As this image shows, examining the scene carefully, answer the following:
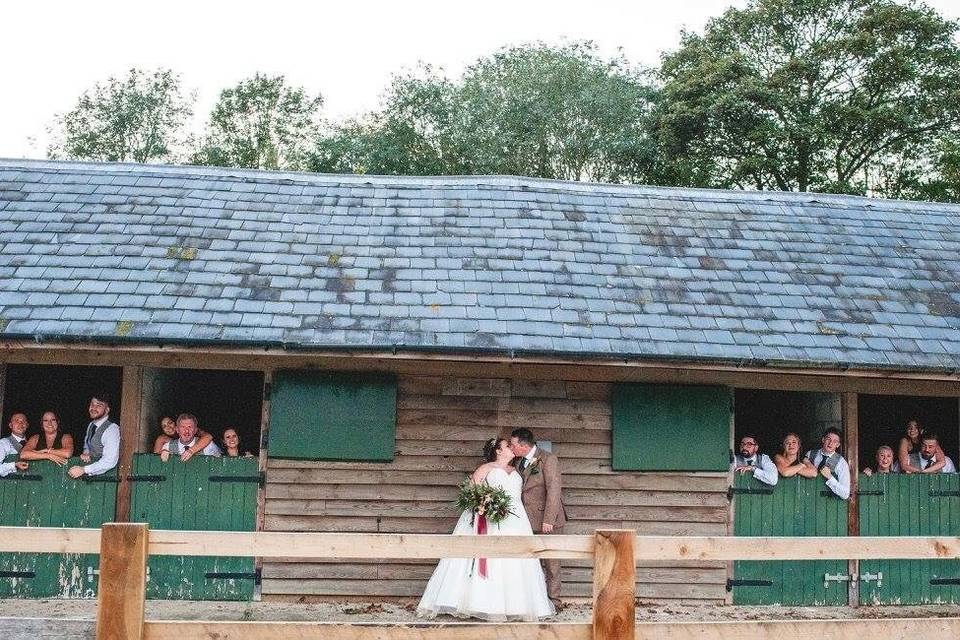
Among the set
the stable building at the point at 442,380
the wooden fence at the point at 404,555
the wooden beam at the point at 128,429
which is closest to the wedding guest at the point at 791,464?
the stable building at the point at 442,380

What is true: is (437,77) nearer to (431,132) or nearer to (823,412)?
(431,132)

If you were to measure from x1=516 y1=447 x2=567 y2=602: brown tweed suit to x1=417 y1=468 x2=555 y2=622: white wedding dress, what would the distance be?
0.27 metres

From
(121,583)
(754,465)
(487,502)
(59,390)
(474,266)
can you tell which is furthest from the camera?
(59,390)

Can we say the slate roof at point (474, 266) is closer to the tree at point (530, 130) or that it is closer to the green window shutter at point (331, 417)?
the green window shutter at point (331, 417)

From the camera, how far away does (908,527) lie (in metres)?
10.3

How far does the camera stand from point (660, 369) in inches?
393

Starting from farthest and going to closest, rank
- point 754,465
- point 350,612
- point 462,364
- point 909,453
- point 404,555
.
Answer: point 909,453
point 754,465
point 462,364
point 350,612
point 404,555

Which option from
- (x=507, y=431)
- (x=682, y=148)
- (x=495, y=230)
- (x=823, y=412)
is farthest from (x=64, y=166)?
(x=682, y=148)

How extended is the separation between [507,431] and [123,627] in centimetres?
493

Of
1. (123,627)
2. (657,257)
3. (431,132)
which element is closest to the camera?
(123,627)

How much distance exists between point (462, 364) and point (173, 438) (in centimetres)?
291

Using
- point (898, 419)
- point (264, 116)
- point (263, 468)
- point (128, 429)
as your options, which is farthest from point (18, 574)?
point (264, 116)

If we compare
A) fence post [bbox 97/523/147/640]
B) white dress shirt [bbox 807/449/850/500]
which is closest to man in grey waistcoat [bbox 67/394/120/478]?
fence post [bbox 97/523/147/640]

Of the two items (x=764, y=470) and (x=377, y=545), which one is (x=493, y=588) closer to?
(x=764, y=470)
